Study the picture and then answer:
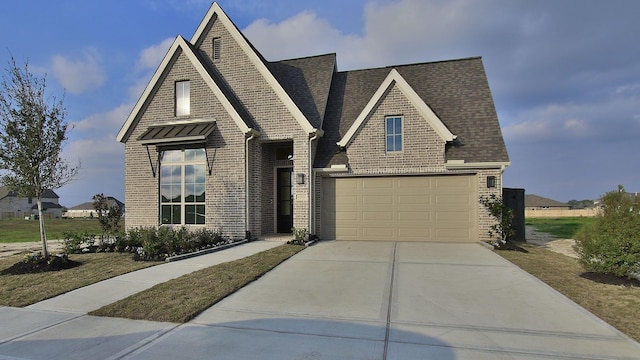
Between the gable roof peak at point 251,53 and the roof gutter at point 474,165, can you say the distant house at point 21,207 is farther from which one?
the roof gutter at point 474,165

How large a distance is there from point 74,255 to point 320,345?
9.93 metres

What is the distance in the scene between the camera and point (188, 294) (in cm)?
609

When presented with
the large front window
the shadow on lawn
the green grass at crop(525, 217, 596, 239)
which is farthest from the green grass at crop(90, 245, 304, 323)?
the green grass at crop(525, 217, 596, 239)

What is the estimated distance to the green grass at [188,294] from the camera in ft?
→ 17.3

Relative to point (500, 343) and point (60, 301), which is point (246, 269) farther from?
point (500, 343)

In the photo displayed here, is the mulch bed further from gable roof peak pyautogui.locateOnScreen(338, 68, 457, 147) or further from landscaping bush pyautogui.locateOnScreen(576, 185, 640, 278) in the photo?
landscaping bush pyautogui.locateOnScreen(576, 185, 640, 278)

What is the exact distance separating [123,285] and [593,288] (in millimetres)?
8995

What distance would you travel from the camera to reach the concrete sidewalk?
5842 mm

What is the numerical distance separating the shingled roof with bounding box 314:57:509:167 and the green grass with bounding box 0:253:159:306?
22.9ft

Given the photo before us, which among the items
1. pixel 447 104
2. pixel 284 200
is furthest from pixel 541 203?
pixel 284 200

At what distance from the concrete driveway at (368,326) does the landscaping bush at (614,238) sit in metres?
1.47

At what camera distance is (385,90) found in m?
12.7

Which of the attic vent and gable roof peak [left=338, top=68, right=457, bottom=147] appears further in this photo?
the attic vent

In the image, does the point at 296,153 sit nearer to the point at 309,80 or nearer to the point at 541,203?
the point at 309,80
